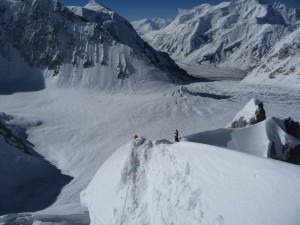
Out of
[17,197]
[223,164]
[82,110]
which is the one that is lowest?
[17,197]

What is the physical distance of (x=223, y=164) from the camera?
11.2 meters

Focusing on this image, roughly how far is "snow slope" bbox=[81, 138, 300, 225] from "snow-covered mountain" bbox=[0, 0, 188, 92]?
144 ft

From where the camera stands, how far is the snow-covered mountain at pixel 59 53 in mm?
59938

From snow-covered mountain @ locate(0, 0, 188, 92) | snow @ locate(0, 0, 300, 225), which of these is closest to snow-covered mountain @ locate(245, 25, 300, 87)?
snow @ locate(0, 0, 300, 225)

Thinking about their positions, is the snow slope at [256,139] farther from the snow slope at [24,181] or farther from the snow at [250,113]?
the snow slope at [24,181]

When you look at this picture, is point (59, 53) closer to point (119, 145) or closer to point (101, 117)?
point (101, 117)

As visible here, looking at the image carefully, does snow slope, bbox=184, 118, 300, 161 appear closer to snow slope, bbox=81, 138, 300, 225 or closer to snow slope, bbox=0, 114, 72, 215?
snow slope, bbox=81, 138, 300, 225

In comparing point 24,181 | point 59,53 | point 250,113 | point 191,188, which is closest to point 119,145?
point 24,181

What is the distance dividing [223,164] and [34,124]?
33.6 m

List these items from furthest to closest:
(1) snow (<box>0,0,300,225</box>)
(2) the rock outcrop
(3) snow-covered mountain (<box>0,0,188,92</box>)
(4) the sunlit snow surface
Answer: (3) snow-covered mountain (<box>0,0,188,92</box>)
(4) the sunlit snow surface
(2) the rock outcrop
(1) snow (<box>0,0,300,225</box>)

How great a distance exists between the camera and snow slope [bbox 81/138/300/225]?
9.41 metres

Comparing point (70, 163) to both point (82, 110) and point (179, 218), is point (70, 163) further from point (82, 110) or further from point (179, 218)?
point (179, 218)

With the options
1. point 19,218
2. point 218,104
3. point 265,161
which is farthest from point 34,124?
point 265,161

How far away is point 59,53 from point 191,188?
186ft
